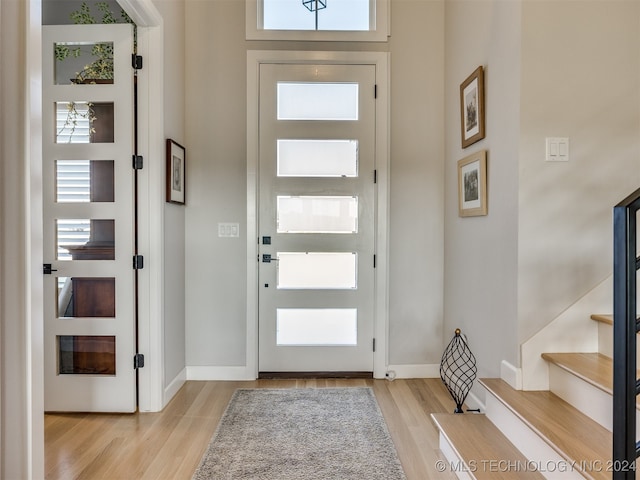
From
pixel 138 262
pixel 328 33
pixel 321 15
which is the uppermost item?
pixel 321 15

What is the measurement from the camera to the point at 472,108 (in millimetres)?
2484

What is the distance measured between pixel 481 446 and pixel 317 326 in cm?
153

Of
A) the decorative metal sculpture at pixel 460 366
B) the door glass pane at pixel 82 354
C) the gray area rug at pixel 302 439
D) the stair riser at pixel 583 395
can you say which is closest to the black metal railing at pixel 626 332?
the stair riser at pixel 583 395

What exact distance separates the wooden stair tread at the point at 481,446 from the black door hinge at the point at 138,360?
1781 millimetres

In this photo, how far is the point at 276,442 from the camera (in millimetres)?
2129

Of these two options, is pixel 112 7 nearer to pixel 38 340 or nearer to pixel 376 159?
pixel 376 159

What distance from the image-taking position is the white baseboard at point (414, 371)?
307cm

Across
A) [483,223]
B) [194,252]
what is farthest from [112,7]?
[483,223]

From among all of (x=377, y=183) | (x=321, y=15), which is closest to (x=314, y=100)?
(x=321, y=15)

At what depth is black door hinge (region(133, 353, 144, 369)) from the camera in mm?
2466

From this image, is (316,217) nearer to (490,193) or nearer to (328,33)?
(490,193)

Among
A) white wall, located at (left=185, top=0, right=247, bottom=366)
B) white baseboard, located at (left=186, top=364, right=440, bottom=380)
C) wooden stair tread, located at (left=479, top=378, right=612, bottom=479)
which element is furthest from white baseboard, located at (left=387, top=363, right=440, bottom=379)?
white wall, located at (left=185, top=0, right=247, bottom=366)

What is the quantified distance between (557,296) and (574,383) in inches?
16.2

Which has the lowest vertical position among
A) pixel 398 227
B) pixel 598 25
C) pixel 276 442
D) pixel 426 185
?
pixel 276 442
